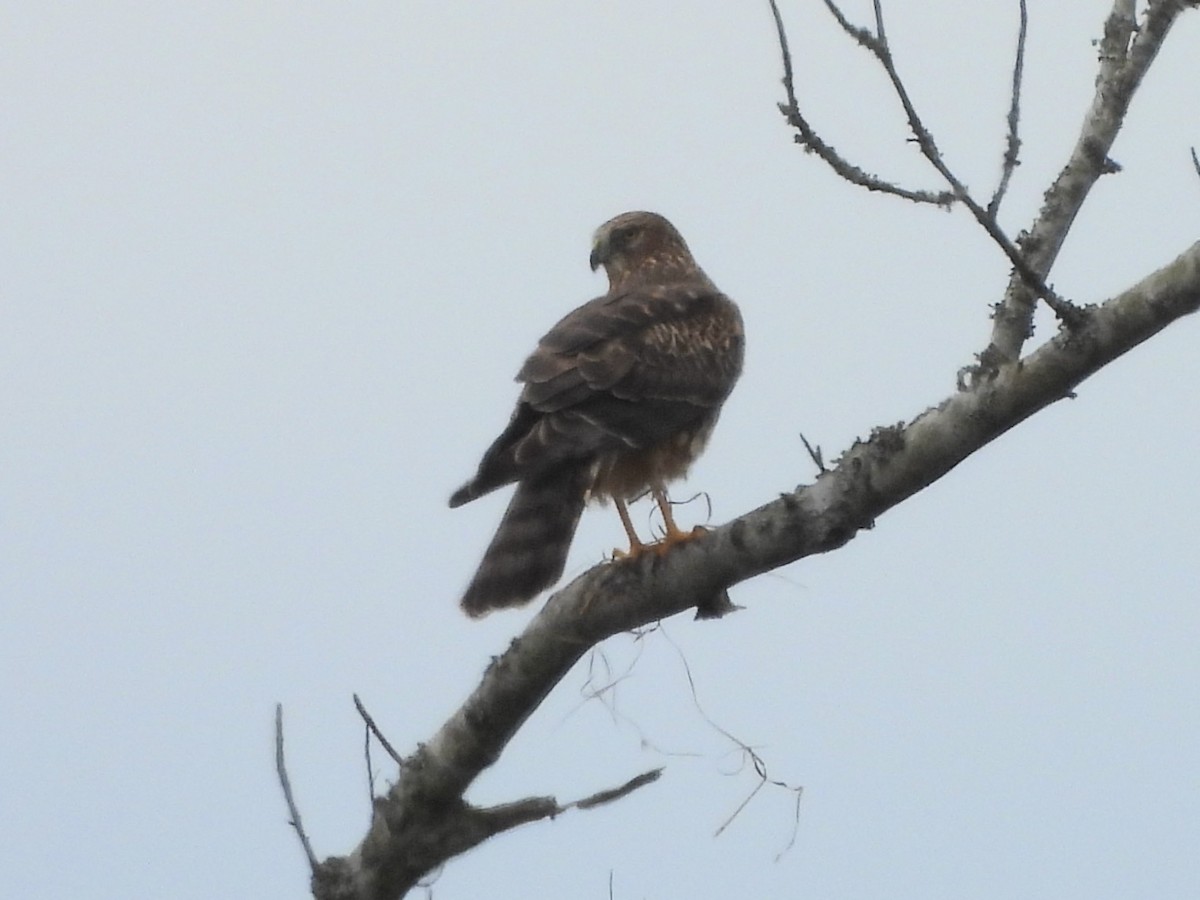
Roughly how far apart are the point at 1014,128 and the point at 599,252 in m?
2.62

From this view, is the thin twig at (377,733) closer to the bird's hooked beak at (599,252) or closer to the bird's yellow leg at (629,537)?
the bird's yellow leg at (629,537)

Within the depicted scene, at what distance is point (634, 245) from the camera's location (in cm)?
632

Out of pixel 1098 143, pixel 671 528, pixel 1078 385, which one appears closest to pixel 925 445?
pixel 1078 385

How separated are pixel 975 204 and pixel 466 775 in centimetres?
165

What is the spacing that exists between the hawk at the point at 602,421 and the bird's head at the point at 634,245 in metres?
0.66

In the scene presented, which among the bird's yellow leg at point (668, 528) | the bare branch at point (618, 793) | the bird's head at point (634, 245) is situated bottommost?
the bare branch at point (618, 793)

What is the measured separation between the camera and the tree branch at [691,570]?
109 inches

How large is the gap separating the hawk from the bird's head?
66 centimetres

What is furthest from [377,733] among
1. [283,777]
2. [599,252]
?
[599,252]

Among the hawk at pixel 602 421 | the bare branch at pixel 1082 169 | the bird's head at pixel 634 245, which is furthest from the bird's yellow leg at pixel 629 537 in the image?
the bird's head at pixel 634 245

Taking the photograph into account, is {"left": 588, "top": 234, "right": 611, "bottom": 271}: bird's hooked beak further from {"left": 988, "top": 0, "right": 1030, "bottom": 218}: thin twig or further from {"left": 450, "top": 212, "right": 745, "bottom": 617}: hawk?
{"left": 988, "top": 0, "right": 1030, "bottom": 218}: thin twig

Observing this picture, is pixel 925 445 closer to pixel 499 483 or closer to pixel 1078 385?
pixel 1078 385

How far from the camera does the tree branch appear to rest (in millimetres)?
2775

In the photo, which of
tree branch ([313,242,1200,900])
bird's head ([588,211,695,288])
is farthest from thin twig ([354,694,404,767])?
bird's head ([588,211,695,288])
